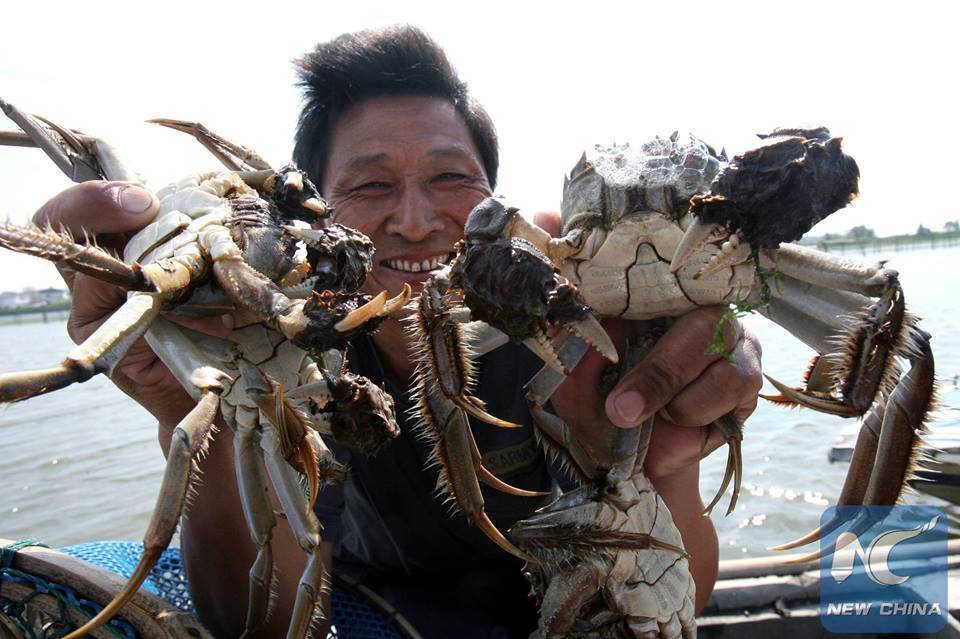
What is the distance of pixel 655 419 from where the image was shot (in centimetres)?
220

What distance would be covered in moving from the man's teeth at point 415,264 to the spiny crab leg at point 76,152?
97 cm

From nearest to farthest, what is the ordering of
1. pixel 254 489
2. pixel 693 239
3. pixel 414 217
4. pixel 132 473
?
pixel 693 239
pixel 254 489
pixel 414 217
pixel 132 473

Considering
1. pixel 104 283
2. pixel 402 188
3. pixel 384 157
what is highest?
pixel 384 157

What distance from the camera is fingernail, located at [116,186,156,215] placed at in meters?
1.74

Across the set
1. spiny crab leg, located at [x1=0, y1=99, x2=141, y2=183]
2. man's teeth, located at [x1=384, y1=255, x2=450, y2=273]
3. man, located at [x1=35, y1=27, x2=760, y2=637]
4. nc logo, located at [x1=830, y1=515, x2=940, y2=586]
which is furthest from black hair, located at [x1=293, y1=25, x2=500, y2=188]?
nc logo, located at [x1=830, y1=515, x2=940, y2=586]

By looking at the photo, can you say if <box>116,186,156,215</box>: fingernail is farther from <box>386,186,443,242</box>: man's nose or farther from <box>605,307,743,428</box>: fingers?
<box>605,307,743,428</box>: fingers

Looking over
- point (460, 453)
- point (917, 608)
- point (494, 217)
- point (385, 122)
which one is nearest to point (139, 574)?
point (460, 453)

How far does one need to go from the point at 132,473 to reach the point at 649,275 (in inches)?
341

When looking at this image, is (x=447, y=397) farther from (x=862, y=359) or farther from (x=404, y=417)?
(x=862, y=359)

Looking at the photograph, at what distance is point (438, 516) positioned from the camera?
2.69 m

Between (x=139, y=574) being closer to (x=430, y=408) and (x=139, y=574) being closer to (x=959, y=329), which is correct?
(x=430, y=408)

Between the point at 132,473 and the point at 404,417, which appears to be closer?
the point at 404,417

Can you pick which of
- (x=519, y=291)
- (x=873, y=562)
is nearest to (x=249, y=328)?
(x=519, y=291)

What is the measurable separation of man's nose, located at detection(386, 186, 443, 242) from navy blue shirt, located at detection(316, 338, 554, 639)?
527 millimetres
